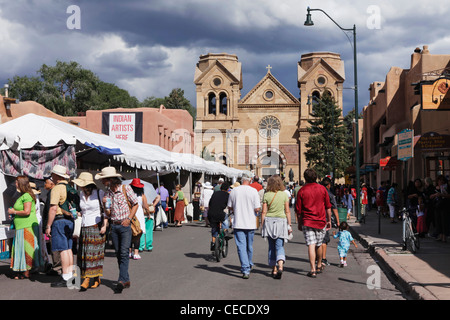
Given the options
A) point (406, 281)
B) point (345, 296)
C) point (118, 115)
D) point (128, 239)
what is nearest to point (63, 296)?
point (128, 239)

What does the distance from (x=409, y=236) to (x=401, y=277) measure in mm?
3322

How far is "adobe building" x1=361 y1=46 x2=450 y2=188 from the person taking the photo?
15250mm

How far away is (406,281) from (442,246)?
5.05 m

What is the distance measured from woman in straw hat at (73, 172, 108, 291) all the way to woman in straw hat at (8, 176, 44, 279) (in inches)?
56.4

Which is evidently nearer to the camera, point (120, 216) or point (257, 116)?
point (120, 216)

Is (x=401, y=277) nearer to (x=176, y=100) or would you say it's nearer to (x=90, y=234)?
(x=90, y=234)

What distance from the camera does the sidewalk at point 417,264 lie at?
719 centimetres

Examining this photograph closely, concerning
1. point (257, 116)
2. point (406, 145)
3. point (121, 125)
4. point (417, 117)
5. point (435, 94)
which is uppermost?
point (257, 116)

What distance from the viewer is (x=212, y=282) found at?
8.09m

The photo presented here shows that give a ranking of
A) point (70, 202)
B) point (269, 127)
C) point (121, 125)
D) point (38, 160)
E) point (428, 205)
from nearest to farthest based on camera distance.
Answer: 1. point (70, 202)
2. point (38, 160)
3. point (428, 205)
4. point (121, 125)
5. point (269, 127)

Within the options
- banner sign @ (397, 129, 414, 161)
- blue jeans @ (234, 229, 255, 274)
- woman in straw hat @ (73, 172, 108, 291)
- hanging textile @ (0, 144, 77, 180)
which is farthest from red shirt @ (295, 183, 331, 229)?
hanging textile @ (0, 144, 77, 180)

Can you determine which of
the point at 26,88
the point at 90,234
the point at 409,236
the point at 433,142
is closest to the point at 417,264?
the point at 409,236

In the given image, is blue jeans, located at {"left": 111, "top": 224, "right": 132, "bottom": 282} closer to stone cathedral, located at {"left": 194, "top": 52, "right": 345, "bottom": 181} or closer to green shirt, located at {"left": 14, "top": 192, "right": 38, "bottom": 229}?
green shirt, located at {"left": 14, "top": 192, "right": 38, "bottom": 229}

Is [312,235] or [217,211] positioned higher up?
[217,211]
